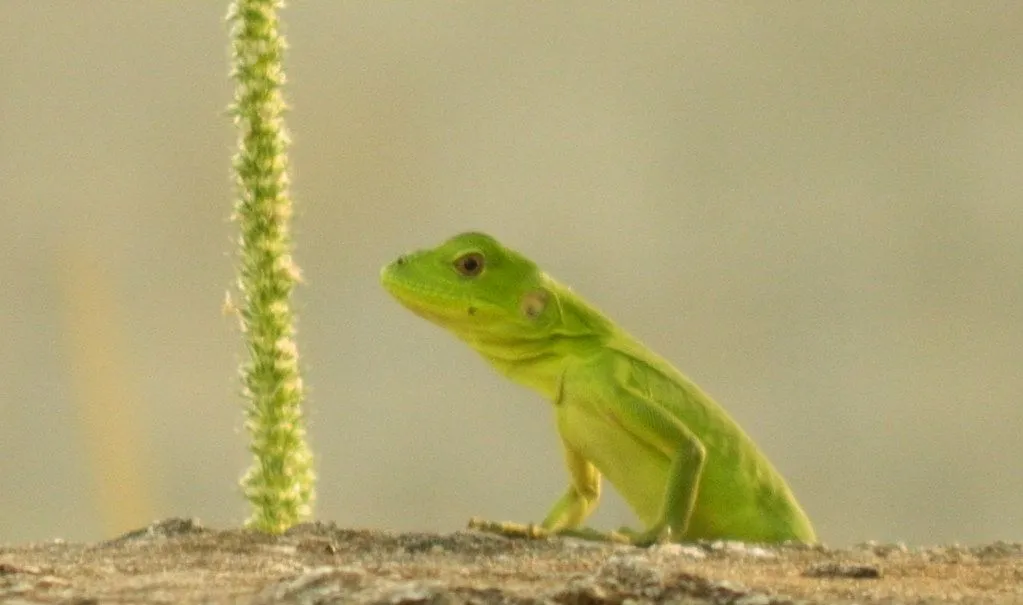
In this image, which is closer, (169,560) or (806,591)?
(806,591)

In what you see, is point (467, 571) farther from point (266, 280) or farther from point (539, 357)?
point (539, 357)

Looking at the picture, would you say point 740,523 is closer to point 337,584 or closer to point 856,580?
point 856,580

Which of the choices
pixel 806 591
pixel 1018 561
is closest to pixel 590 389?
pixel 1018 561

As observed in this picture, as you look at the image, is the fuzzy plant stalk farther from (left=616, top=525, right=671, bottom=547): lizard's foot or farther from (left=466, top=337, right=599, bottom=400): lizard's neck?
(left=466, top=337, right=599, bottom=400): lizard's neck

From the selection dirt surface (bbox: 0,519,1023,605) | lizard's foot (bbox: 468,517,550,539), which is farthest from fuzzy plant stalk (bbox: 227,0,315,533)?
lizard's foot (bbox: 468,517,550,539)

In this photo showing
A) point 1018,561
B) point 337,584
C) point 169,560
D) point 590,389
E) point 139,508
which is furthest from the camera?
point 139,508

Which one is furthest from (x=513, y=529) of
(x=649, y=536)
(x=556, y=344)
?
(x=556, y=344)
